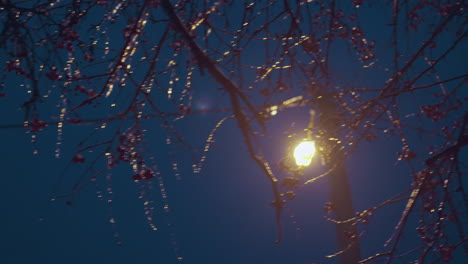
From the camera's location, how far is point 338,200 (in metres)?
4.08

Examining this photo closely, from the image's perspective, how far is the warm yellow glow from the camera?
2.48 meters

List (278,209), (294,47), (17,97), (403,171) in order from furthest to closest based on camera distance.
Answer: (403,171) < (17,97) < (294,47) < (278,209)

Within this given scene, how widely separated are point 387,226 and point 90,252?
13.9ft

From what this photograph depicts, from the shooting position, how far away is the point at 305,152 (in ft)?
8.29

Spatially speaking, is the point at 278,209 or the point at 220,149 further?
the point at 220,149

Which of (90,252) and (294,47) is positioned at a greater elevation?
(90,252)

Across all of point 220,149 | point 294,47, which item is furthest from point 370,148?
point 294,47

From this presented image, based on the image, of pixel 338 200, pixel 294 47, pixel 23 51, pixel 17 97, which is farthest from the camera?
pixel 17 97

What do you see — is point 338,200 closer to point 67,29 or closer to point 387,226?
point 67,29

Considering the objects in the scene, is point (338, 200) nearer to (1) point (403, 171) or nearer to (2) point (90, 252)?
(1) point (403, 171)

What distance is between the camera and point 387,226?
7164mm

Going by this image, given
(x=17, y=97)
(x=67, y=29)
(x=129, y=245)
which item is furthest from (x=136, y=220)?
(x=67, y=29)

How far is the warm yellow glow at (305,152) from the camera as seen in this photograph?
248cm

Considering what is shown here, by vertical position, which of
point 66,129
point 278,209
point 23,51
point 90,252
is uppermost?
point 66,129
